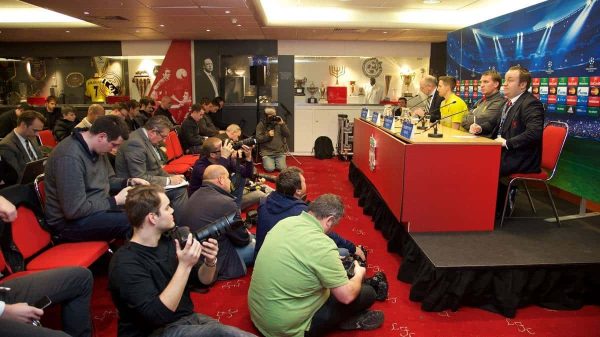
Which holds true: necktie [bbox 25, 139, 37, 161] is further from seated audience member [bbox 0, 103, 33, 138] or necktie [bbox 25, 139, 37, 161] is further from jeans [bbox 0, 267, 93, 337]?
jeans [bbox 0, 267, 93, 337]

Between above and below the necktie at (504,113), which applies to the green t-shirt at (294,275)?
below

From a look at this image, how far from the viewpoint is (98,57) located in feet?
31.7

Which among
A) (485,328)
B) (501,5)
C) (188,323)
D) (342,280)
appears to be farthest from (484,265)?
(501,5)

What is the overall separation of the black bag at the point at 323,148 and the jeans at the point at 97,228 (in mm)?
5988

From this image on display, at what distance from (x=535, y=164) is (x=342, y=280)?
232cm

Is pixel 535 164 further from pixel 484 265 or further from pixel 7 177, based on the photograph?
pixel 7 177

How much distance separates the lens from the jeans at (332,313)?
7.95 ft

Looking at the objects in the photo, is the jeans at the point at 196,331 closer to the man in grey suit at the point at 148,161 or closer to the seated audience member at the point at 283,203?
the seated audience member at the point at 283,203

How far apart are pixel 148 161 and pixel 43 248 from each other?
139cm

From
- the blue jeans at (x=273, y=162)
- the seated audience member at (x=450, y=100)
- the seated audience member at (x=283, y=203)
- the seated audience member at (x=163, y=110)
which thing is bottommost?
the blue jeans at (x=273, y=162)

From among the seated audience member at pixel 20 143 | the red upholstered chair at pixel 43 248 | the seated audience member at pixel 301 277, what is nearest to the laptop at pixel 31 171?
the red upholstered chair at pixel 43 248

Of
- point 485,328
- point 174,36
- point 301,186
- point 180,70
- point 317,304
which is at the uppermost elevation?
point 174,36

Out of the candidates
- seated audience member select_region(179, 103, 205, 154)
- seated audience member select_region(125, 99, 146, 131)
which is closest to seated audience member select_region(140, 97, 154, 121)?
seated audience member select_region(125, 99, 146, 131)

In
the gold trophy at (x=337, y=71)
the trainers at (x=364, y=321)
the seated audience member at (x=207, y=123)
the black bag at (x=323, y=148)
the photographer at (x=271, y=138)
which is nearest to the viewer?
the trainers at (x=364, y=321)
